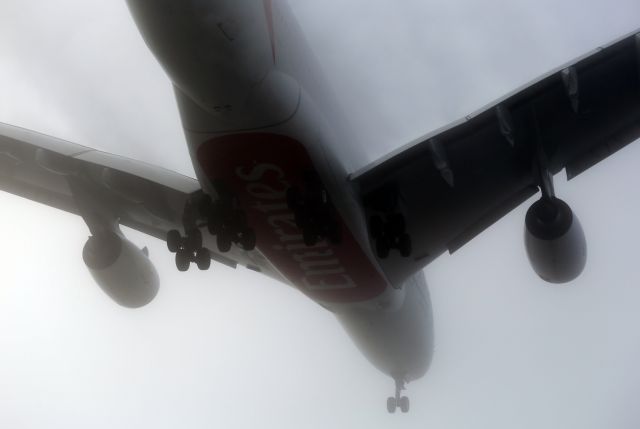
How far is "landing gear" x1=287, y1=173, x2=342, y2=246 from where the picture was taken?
45.3 feet

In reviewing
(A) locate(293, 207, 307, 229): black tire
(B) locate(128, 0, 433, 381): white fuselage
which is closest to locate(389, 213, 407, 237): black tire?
(B) locate(128, 0, 433, 381): white fuselage

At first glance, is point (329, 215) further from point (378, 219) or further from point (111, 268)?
point (111, 268)

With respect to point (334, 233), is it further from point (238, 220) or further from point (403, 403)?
point (403, 403)

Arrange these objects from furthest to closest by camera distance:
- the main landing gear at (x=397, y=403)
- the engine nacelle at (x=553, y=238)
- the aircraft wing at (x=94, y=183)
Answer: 1. the main landing gear at (x=397, y=403)
2. the aircraft wing at (x=94, y=183)
3. the engine nacelle at (x=553, y=238)

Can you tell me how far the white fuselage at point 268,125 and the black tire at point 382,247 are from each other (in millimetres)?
214

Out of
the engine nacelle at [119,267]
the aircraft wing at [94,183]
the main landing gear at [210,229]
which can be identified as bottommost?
the main landing gear at [210,229]

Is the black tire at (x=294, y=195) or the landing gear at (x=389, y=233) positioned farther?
the landing gear at (x=389, y=233)

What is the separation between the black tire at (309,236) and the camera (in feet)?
47.4

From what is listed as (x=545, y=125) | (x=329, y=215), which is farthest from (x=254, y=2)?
(x=545, y=125)

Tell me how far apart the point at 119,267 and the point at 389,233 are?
6687mm

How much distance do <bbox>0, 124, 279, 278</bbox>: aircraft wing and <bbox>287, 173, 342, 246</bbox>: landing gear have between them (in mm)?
2892

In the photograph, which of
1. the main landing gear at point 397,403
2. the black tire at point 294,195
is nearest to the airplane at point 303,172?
the black tire at point 294,195

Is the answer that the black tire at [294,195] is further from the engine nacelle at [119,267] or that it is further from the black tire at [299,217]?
the engine nacelle at [119,267]

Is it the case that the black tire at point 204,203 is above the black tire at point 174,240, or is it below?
below
